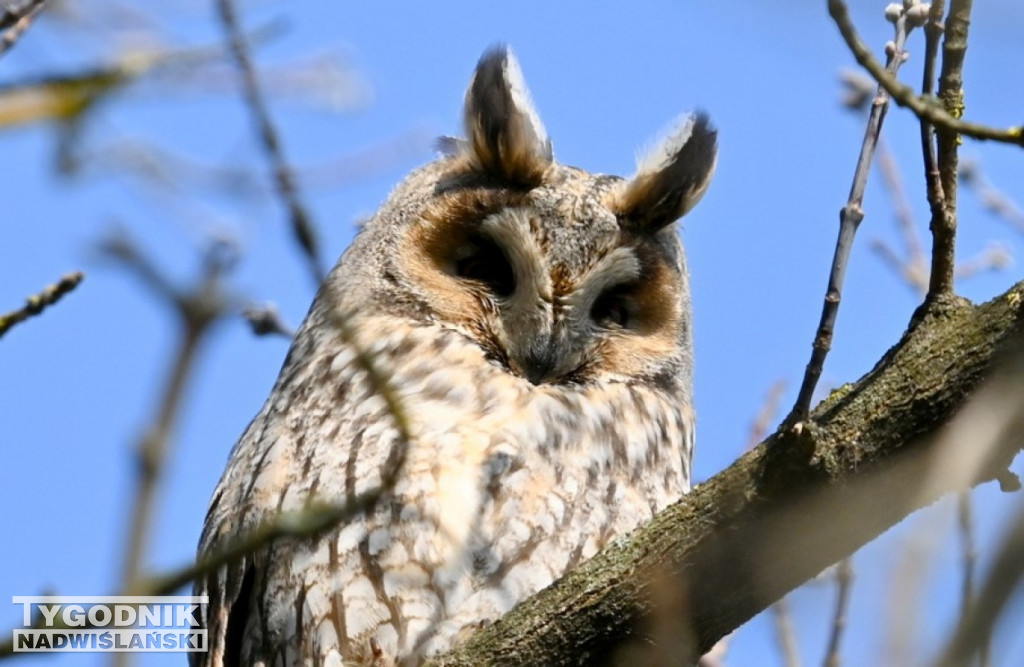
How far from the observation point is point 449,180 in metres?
3.93

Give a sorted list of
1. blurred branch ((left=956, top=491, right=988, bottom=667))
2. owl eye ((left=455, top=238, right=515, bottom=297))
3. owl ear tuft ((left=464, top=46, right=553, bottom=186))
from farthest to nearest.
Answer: owl ear tuft ((left=464, top=46, right=553, bottom=186)) → owl eye ((left=455, top=238, right=515, bottom=297)) → blurred branch ((left=956, top=491, right=988, bottom=667))

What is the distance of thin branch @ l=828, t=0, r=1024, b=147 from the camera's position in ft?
6.25

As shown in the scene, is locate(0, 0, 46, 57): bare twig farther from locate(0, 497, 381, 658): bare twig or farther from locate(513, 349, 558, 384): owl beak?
locate(513, 349, 558, 384): owl beak

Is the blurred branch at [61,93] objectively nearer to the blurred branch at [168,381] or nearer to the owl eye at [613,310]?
the blurred branch at [168,381]

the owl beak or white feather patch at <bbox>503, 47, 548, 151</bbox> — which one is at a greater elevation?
white feather patch at <bbox>503, 47, 548, 151</bbox>

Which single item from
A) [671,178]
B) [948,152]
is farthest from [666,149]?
[948,152]

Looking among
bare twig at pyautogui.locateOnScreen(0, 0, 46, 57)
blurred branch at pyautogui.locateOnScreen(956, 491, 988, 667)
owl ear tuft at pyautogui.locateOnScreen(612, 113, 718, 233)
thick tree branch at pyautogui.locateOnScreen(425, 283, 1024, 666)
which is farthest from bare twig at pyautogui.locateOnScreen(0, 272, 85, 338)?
owl ear tuft at pyautogui.locateOnScreen(612, 113, 718, 233)

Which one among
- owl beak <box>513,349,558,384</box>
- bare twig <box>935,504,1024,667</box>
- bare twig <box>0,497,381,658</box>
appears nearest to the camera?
bare twig <box>935,504,1024,667</box>

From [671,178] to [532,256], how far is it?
58 centimetres

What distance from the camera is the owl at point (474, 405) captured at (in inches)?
117

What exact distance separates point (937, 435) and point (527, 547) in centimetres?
113

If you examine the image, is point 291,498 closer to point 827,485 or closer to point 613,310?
point 613,310

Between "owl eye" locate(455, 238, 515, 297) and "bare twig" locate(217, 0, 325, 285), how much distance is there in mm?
2229

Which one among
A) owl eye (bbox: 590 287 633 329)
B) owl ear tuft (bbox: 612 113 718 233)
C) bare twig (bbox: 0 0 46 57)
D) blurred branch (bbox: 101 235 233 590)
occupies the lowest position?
blurred branch (bbox: 101 235 233 590)
